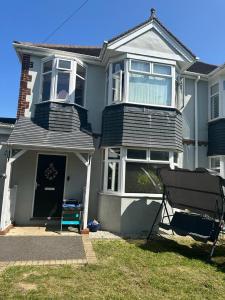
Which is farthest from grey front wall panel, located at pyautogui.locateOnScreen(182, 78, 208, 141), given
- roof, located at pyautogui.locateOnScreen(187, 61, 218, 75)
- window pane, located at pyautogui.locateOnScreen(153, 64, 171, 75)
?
window pane, located at pyautogui.locateOnScreen(153, 64, 171, 75)

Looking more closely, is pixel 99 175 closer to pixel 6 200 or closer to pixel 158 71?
pixel 6 200

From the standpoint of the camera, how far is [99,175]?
10.3 meters

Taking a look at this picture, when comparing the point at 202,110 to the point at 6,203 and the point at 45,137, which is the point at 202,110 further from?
the point at 6,203

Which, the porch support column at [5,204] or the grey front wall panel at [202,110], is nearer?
the porch support column at [5,204]

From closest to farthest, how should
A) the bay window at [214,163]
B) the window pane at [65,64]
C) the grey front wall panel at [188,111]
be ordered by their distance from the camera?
1. the window pane at [65,64]
2. the bay window at [214,163]
3. the grey front wall panel at [188,111]

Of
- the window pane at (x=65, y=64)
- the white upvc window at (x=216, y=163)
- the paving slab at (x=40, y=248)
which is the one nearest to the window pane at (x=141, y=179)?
the paving slab at (x=40, y=248)

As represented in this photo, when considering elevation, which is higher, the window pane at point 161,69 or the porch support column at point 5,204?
the window pane at point 161,69

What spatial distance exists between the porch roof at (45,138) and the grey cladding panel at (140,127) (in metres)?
0.91

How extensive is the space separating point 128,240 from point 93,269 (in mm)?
2696

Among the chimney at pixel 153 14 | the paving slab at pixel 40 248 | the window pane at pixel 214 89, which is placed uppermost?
the chimney at pixel 153 14

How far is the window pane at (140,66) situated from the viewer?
9.95 m

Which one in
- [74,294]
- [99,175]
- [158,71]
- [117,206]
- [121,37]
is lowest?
[74,294]

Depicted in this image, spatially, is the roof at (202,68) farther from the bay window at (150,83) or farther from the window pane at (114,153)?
the window pane at (114,153)

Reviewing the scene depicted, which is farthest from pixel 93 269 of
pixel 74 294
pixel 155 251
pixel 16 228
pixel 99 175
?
pixel 99 175
